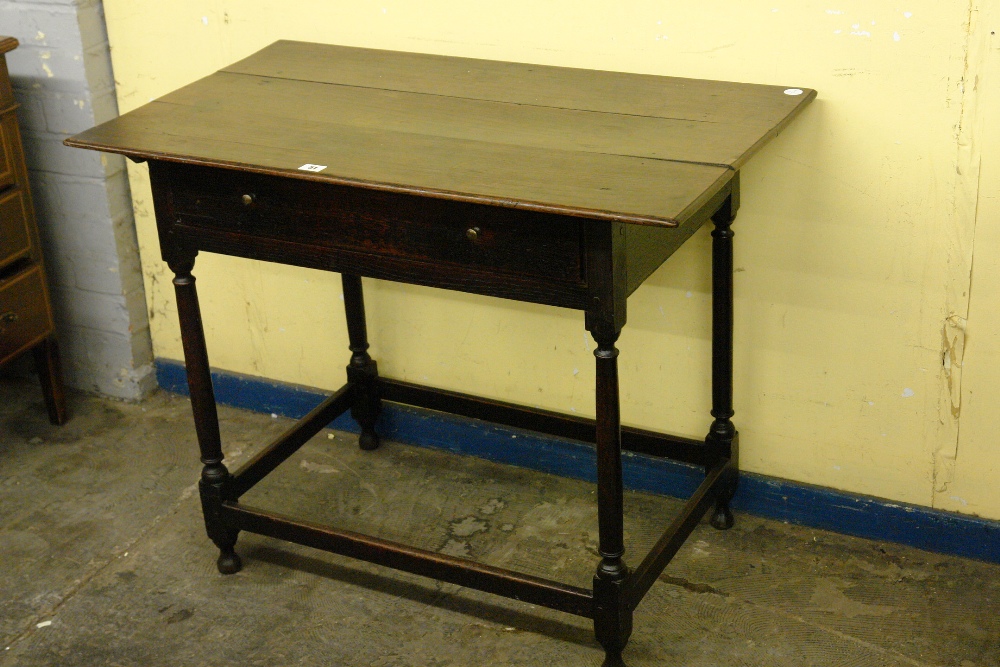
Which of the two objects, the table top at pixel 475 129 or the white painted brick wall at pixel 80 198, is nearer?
the table top at pixel 475 129

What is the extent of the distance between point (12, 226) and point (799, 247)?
1918mm

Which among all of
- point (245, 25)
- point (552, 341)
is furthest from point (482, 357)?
point (245, 25)

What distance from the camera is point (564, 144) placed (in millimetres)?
2219

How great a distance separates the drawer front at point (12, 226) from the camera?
3.08 m

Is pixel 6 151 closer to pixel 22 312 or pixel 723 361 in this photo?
pixel 22 312

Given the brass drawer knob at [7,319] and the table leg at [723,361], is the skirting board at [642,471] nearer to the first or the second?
the table leg at [723,361]

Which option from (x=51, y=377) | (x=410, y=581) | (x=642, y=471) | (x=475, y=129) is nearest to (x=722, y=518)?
(x=642, y=471)

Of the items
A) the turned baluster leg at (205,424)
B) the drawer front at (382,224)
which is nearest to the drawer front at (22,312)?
the turned baluster leg at (205,424)

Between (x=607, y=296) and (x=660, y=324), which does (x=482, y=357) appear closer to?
(x=660, y=324)

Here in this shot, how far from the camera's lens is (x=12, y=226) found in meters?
3.11

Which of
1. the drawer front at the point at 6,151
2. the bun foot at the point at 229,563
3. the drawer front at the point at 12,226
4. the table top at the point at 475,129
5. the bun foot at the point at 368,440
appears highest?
the table top at the point at 475,129

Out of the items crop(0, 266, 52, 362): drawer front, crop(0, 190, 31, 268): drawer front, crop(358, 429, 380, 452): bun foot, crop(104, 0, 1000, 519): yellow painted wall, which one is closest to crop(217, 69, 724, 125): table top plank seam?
crop(104, 0, 1000, 519): yellow painted wall

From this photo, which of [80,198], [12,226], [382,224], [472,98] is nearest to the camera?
[382,224]

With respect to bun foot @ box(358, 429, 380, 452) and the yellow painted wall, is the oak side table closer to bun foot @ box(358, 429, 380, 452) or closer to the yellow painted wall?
the yellow painted wall
